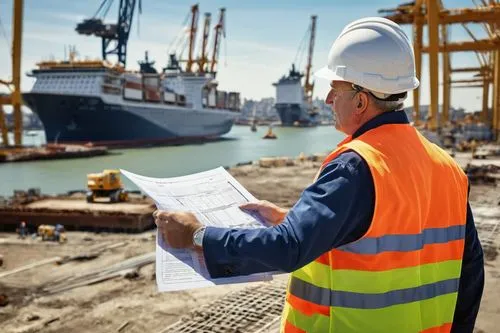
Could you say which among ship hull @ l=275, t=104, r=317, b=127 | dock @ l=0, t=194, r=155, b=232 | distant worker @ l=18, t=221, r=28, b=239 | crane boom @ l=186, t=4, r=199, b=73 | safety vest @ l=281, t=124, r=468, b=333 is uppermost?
crane boom @ l=186, t=4, r=199, b=73

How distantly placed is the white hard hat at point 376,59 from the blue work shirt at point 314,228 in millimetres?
219

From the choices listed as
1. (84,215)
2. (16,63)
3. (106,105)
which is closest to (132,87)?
(106,105)

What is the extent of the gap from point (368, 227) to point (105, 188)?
35.4ft

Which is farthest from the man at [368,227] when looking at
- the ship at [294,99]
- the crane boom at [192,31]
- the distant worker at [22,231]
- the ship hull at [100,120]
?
the ship at [294,99]

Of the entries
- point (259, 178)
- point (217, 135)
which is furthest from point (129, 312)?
point (217, 135)

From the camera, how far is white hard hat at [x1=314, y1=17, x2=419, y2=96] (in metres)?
1.24

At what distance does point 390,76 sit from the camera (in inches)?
49.0

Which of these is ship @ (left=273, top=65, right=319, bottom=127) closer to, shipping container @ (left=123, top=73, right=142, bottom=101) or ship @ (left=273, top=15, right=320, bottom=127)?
ship @ (left=273, top=15, right=320, bottom=127)

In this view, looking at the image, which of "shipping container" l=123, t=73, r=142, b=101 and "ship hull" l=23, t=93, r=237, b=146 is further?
"shipping container" l=123, t=73, r=142, b=101

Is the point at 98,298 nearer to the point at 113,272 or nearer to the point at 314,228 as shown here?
the point at 113,272

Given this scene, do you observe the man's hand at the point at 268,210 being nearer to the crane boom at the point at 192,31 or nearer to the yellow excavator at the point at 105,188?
the yellow excavator at the point at 105,188

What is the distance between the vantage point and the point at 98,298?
4.97 metres

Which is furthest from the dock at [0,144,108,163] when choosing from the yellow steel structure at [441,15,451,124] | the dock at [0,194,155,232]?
the yellow steel structure at [441,15,451,124]

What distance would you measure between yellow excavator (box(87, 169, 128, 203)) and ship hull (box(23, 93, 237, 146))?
29871mm
